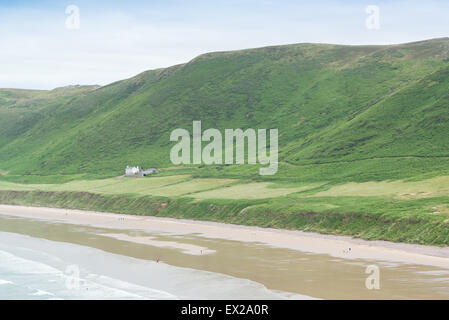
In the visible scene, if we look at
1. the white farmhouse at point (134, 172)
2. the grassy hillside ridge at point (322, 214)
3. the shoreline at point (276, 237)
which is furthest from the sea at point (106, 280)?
the white farmhouse at point (134, 172)

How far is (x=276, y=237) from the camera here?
→ 60.3 metres

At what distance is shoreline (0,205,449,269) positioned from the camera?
4559 centimetres

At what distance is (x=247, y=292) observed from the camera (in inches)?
1348

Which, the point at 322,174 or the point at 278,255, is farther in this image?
the point at 322,174

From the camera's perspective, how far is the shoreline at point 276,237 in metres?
45.6

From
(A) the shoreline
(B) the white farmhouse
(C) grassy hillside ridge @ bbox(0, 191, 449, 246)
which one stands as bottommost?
(A) the shoreline

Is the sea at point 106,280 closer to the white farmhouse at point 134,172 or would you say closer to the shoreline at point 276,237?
the shoreline at point 276,237

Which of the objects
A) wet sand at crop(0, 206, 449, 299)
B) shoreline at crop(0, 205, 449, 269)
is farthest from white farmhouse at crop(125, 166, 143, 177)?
wet sand at crop(0, 206, 449, 299)

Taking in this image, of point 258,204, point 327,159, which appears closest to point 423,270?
point 258,204

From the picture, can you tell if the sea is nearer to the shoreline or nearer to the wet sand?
the wet sand

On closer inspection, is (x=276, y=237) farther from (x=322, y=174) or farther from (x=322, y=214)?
(x=322, y=174)

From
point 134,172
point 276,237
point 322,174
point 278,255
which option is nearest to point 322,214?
point 276,237

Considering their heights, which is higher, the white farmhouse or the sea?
the white farmhouse
